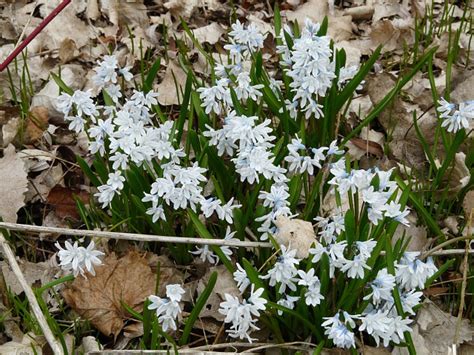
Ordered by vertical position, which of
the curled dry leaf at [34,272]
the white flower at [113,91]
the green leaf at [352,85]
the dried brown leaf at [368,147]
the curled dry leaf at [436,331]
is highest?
the white flower at [113,91]

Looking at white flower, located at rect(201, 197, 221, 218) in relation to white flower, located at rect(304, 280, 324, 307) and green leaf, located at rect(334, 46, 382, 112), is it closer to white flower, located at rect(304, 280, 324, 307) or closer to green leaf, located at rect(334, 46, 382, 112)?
white flower, located at rect(304, 280, 324, 307)

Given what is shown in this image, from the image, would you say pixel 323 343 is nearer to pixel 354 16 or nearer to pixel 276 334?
pixel 276 334

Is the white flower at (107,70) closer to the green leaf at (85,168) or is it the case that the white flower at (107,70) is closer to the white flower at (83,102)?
the white flower at (83,102)

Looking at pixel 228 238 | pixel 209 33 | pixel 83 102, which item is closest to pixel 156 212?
pixel 228 238

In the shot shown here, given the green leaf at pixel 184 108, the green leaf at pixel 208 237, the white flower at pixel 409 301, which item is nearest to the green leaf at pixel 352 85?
the green leaf at pixel 184 108

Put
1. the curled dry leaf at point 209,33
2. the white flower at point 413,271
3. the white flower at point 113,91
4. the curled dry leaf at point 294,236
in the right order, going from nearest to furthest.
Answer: the white flower at point 413,271 → the curled dry leaf at point 294,236 → the white flower at point 113,91 → the curled dry leaf at point 209,33

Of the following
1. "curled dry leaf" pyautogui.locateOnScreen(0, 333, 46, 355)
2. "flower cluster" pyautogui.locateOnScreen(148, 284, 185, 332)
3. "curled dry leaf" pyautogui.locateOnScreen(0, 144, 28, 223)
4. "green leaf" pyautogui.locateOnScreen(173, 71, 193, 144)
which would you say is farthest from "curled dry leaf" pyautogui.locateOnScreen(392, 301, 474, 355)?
"curled dry leaf" pyautogui.locateOnScreen(0, 144, 28, 223)
